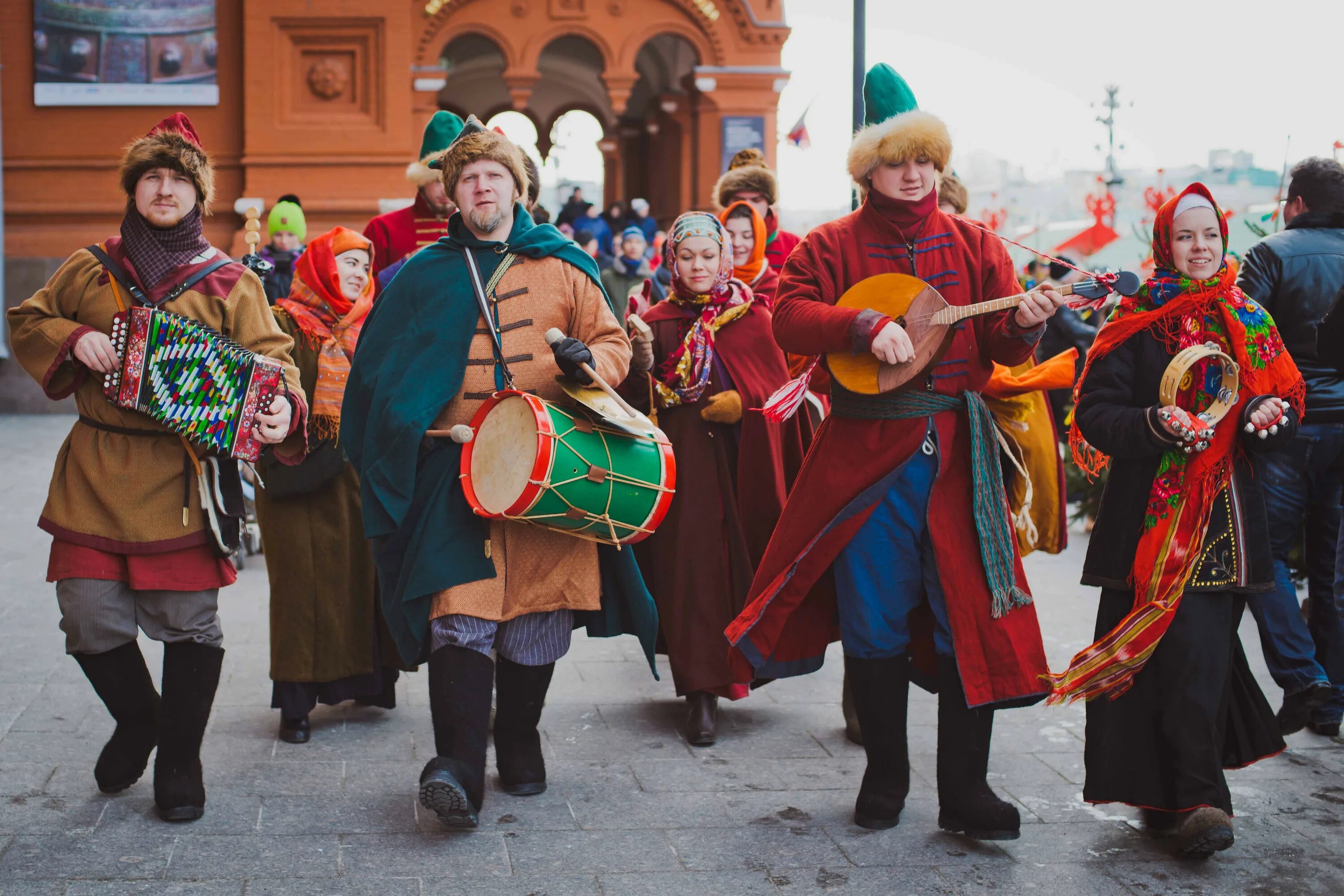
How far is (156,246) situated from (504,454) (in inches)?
47.5

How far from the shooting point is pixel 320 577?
5.25 meters

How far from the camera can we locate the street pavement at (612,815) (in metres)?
3.78

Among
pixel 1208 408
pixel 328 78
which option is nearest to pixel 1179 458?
pixel 1208 408

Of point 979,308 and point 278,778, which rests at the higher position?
point 979,308

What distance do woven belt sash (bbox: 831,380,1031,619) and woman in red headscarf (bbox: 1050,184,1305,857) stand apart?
0.91ft

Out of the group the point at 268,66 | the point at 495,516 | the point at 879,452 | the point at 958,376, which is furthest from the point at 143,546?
the point at 268,66

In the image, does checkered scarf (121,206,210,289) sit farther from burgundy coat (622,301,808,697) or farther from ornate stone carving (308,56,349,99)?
ornate stone carving (308,56,349,99)

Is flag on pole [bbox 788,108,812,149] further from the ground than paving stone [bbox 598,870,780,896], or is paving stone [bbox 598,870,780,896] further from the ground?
flag on pole [bbox 788,108,812,149]

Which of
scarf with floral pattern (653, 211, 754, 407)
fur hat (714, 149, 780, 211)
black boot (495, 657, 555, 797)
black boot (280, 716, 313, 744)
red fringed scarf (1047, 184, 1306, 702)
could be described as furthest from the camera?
fur hat (714, 149, 780, 211)

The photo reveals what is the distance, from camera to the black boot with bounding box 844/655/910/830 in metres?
4.19

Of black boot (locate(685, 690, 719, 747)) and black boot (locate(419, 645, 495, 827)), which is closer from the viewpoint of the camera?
black boot (locate(419, 645, 495, 827))

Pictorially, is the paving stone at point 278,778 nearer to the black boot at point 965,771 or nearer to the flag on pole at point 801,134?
the black boot at point 965,771

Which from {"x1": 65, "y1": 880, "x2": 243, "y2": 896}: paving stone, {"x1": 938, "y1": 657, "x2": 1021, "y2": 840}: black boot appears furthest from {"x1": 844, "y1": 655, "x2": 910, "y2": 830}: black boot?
{"x1": 65, "y1": 880, "x2": 243, "y2": 896}: paving stone

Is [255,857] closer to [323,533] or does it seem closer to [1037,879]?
[323,533]
